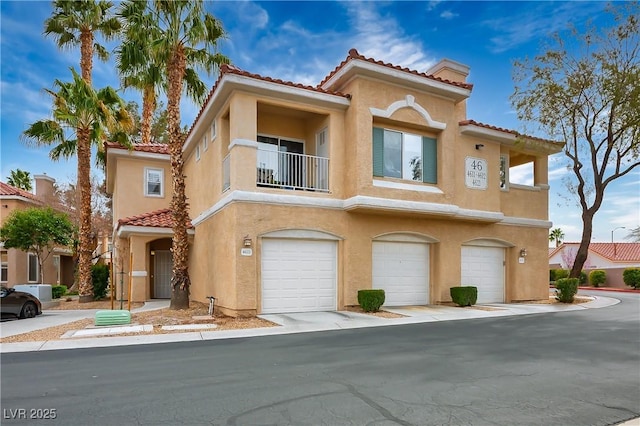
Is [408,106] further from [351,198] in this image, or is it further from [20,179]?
[20,179]

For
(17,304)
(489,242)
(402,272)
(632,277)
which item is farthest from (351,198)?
(632,277)

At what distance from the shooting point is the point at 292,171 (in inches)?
580

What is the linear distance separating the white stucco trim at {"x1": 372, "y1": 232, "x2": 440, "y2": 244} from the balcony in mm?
2746

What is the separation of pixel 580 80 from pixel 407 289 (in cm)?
1187

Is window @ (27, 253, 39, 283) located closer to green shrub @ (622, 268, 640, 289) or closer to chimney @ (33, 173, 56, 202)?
A: chimney @ (33, 173, 56, 202)

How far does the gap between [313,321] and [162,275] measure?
12269mm

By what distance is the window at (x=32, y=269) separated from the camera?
94.4 feet

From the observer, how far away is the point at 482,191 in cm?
1708

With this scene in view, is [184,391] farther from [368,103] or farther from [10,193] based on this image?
[10,193]

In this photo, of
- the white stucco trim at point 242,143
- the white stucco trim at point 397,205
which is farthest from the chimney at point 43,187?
the white stucco trim at point 397,205

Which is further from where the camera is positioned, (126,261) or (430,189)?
(126,261)

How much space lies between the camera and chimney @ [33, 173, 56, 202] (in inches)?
1245

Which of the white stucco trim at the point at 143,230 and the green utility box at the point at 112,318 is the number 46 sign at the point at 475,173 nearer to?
the white stucco trim at the point at 143,230

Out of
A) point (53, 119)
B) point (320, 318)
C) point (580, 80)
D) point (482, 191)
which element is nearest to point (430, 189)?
point (482, 191)
